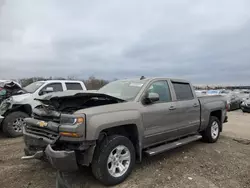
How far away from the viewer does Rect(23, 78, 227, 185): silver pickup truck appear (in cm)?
347

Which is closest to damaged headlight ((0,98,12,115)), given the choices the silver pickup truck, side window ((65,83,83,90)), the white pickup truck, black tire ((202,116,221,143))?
the white pickup truck

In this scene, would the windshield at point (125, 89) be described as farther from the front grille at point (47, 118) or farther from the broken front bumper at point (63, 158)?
the broken front bumper at point (63, 158)

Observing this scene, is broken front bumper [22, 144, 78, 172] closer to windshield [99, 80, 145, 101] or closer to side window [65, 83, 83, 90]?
windshield [99, 80, 145, 101]

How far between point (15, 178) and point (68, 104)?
171 cm

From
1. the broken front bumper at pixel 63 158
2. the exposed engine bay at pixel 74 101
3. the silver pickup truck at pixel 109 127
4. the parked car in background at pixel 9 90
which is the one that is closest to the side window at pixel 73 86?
the parked car in background at pixel 9 90

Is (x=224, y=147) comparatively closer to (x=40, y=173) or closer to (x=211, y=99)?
(x=211, y=99)

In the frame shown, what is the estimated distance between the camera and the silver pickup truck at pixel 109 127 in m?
3.47

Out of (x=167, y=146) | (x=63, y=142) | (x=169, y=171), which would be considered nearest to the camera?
(x=63, y=142)

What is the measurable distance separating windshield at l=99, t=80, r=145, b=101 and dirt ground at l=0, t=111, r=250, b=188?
1494 millimetres

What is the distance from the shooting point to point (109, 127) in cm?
373

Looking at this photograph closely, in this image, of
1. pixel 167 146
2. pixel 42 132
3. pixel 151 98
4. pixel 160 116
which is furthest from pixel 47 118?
pixel 167 146

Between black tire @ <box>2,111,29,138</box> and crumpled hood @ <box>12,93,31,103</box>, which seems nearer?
black tire @ <box>2,111,29,138</box>

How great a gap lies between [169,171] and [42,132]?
2.54 m

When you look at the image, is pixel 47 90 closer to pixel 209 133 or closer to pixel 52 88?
pixel 52 88
